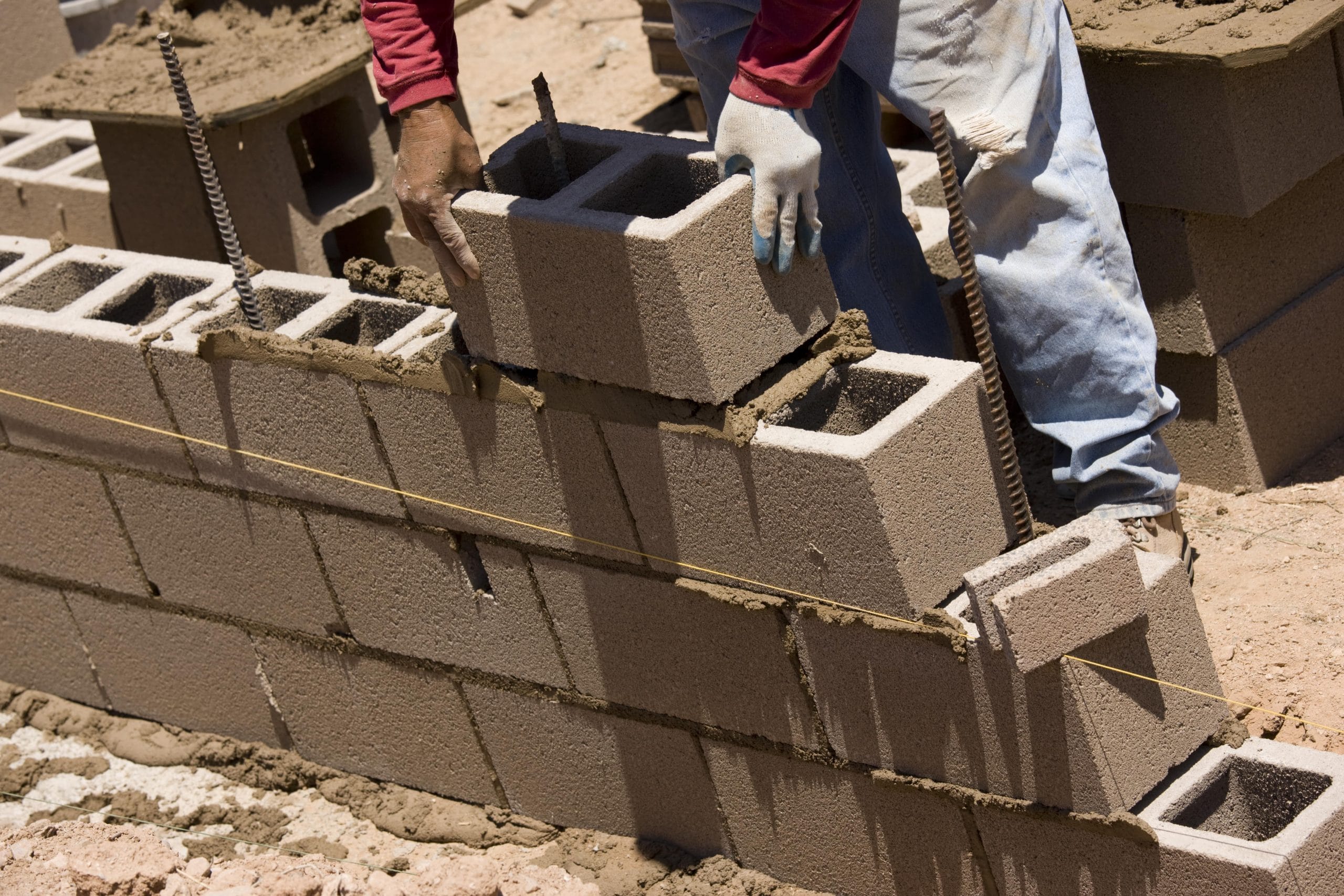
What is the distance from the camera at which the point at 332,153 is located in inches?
258

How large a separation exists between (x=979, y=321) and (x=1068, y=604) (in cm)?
72

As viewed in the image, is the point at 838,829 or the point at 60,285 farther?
the point at 60,285

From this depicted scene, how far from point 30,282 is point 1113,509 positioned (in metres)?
3.11

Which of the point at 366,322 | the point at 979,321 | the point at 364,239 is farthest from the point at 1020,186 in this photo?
the point at 364,239

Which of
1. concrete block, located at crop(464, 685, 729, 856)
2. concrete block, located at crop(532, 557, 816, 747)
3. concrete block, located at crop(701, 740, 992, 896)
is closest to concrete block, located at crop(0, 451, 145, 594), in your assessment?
concrete block, located at crop(464, 685, 729, 856)

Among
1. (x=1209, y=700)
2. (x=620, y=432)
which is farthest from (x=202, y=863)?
(x=1209, y=700)

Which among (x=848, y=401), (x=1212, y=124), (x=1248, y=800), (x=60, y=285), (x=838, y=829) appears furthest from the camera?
(x=60, y=285)

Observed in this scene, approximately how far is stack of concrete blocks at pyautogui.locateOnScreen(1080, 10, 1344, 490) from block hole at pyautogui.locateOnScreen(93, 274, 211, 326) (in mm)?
2508

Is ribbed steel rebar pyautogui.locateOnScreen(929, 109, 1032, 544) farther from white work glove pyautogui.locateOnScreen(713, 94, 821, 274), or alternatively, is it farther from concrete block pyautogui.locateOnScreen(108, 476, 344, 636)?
concrete block pyautogui.locateOnScreen(108, 476, 344, 636)

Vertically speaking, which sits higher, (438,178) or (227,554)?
(438,178)

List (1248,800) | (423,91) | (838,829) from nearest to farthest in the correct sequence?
(1248,800) < (423,91) < (838,829)

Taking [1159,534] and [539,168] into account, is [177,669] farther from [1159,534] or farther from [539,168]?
[1159,534]

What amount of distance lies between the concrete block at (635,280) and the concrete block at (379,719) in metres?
1.18

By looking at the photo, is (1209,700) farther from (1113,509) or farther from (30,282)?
(30,282)
